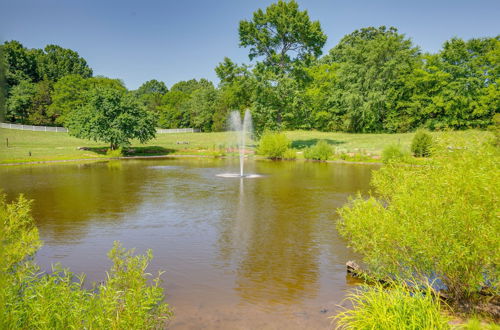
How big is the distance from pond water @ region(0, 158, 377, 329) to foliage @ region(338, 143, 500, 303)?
2.35 meters

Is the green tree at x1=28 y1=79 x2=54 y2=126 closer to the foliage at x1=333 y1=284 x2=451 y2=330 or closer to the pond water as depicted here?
the pond water

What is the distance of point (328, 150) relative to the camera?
48312 millimetres

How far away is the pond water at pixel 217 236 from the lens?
10.2 m

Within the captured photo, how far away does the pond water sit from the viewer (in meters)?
10.2

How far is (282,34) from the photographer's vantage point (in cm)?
6125

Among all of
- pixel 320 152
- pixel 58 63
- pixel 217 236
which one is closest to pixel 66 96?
pixel 58 63

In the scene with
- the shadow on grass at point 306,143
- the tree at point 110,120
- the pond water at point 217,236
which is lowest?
the pond water at point 217,236

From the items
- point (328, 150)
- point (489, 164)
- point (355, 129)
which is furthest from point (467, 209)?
point (355, 129)

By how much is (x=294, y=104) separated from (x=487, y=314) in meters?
49.8

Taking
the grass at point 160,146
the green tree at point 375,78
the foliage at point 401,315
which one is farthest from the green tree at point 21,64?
the foliage at point 401,315

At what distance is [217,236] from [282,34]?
51.6 metres

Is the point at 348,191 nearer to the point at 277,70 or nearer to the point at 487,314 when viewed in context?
the point at 487,314

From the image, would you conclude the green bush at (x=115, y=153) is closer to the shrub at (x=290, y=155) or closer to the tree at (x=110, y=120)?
the tree at (x=110, y=120)

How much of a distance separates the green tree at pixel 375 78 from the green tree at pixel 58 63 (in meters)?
79.2
